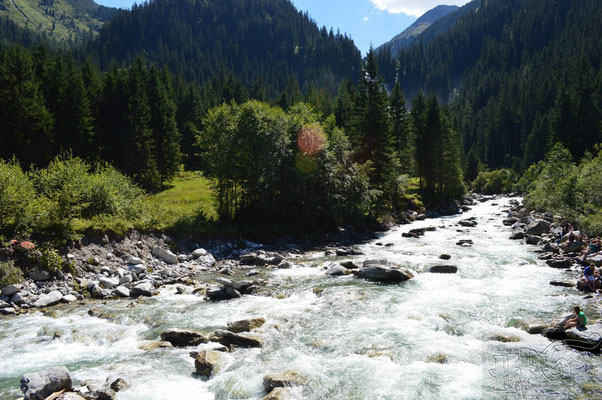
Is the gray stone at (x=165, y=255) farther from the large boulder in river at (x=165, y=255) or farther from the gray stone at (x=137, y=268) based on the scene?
the gray stone at (x=137, y=268)

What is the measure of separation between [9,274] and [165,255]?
8.82 meters

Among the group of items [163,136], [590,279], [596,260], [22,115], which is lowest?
[596,260]

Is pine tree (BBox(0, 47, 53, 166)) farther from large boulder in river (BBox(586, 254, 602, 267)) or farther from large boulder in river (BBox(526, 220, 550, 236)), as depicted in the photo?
large boulder in river (BBox(526, 220, 550, 236))

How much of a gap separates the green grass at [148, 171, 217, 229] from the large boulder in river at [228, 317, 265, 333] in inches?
595

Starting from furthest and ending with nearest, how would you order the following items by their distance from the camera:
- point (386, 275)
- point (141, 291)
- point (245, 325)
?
point (386, 275) < point (141, 291) < point (245, 325)

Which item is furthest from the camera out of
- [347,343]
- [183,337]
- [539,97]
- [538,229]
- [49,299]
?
[539,97]

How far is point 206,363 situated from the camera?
10508 mm

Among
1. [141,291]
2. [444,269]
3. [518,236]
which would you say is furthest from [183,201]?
[518,236]

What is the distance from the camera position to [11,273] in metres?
16.7

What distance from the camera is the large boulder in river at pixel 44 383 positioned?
8.63 metres

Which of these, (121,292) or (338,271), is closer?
(121,292)

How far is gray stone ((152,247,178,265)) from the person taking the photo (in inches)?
952

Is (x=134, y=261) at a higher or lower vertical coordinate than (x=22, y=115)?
lower

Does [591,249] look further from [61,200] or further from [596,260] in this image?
[61,200]
